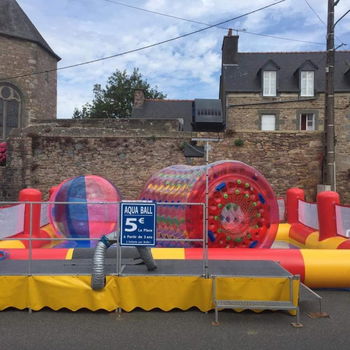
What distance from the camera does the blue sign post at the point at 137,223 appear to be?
229 inches

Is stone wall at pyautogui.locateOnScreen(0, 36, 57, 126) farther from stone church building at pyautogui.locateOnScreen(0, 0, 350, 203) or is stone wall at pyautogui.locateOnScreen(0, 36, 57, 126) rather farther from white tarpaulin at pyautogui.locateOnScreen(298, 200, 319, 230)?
white tarpaulin at pyautogui.locateOnScreen(298, 200, 319, 230)

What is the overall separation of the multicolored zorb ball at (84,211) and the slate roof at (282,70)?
17.4 meters

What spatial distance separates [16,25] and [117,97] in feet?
67.8

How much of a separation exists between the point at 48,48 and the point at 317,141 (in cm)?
1872

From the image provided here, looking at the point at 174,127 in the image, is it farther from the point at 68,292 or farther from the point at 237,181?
the point at 68,292

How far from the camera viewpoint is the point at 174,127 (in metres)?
20.0

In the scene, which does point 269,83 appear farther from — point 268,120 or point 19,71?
point 19,71

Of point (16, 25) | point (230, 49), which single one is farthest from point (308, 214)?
point (16, 25)

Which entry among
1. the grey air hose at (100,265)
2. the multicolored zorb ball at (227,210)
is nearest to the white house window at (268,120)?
the multicolored zorb ball at (227,210)

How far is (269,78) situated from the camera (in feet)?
88.3

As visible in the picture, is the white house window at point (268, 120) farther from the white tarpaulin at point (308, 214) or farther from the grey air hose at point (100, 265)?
the grey air hose at point (100, 265)

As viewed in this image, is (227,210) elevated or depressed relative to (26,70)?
depressed

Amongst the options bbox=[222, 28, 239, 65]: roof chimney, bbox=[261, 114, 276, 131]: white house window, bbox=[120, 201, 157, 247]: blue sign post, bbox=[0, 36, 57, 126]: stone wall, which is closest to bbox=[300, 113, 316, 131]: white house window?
bbox=[261, 114, 276, 131]: white house window

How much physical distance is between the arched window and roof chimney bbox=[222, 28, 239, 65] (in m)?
14.1
